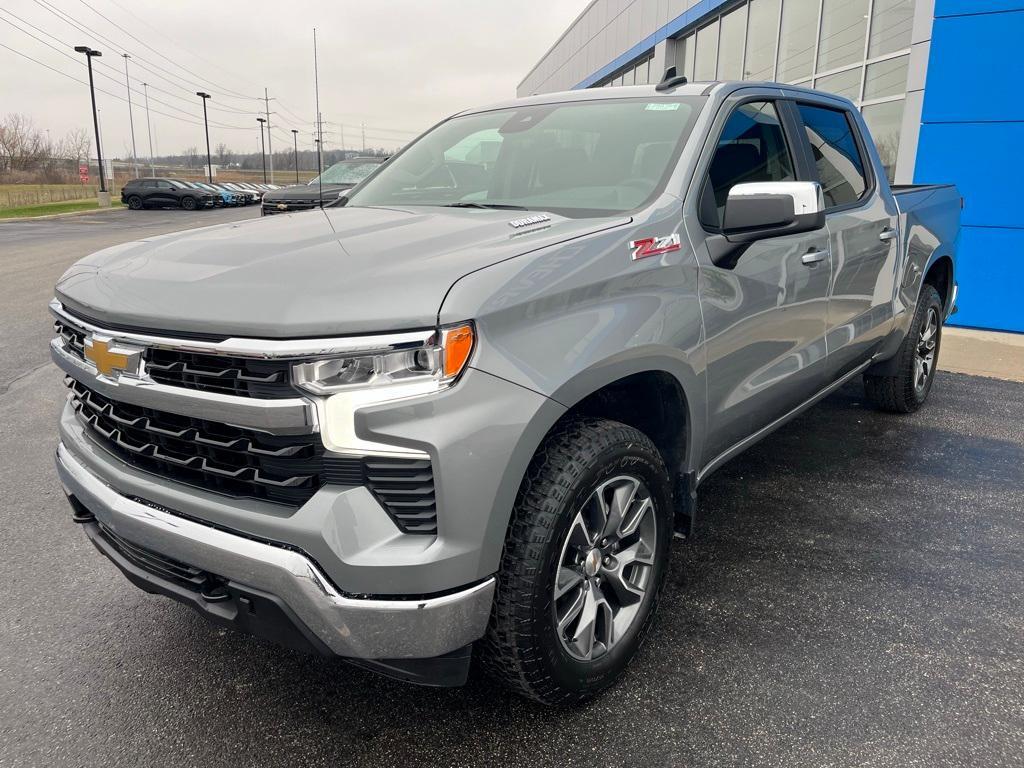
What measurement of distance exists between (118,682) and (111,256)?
1390 millimetres

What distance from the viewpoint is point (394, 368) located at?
72.0 inches

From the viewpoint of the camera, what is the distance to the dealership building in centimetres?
788

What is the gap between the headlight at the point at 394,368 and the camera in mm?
1800

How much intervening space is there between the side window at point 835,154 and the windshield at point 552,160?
3.16ft

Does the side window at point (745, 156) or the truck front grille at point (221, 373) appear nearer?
the truck front grille at point (221, 373)

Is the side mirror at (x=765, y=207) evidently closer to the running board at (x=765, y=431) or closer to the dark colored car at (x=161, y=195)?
the running board at (x=765, y=431)

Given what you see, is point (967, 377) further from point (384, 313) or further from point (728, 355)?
point (384, 313)

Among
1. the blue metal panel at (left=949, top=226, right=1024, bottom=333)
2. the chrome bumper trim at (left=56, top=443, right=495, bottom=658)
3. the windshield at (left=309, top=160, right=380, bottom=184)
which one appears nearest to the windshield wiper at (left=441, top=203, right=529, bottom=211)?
the chrome bumper trim at (left=56, top=443, right=495, bottom=658)

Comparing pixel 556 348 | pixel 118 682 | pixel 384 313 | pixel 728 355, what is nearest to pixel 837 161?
pixel 728 355

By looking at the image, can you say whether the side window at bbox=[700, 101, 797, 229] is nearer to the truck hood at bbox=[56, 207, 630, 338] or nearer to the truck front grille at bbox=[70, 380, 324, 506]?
the truck hood at bbox=[56, 207, 630, 338]

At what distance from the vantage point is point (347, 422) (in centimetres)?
180

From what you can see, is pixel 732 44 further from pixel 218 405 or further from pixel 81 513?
pixel 218 405

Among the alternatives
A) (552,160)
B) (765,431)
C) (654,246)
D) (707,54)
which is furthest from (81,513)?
(707,54)

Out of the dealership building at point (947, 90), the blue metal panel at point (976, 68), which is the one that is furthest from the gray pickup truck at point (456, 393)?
the blue metal panel at point (976, 68)
